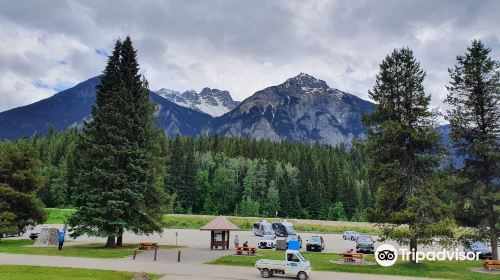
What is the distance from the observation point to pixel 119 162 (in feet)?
141

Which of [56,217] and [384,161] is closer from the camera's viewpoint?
[384,161]

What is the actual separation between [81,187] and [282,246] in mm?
21315

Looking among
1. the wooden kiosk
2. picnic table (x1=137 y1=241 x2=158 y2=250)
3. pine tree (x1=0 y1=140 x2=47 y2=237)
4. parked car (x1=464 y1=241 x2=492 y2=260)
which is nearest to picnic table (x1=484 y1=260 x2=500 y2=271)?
parked car (x1=464 y1=241 x2=492 y2=260)

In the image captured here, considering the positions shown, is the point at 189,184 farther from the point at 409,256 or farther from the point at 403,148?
the point at 403,148

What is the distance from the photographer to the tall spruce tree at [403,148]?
104 ft

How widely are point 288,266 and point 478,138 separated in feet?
63.8

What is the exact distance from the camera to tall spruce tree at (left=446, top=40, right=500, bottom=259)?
111 feet

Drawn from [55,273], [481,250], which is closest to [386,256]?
[481,250]

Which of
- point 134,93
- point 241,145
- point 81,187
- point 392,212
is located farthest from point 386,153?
point 241,145

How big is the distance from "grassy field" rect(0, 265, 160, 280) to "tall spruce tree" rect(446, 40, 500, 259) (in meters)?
25.3

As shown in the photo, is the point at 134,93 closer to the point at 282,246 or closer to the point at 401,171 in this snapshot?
the point at 282,246

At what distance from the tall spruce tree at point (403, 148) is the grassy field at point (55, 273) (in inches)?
728

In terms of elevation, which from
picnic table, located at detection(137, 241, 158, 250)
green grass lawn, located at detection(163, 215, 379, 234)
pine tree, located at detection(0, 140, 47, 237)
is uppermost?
pine tree, located at detection(0, 140, 47, 237)

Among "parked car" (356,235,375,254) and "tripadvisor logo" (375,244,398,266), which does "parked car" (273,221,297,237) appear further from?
"tripadvisor logo" (375,244,398,266)
